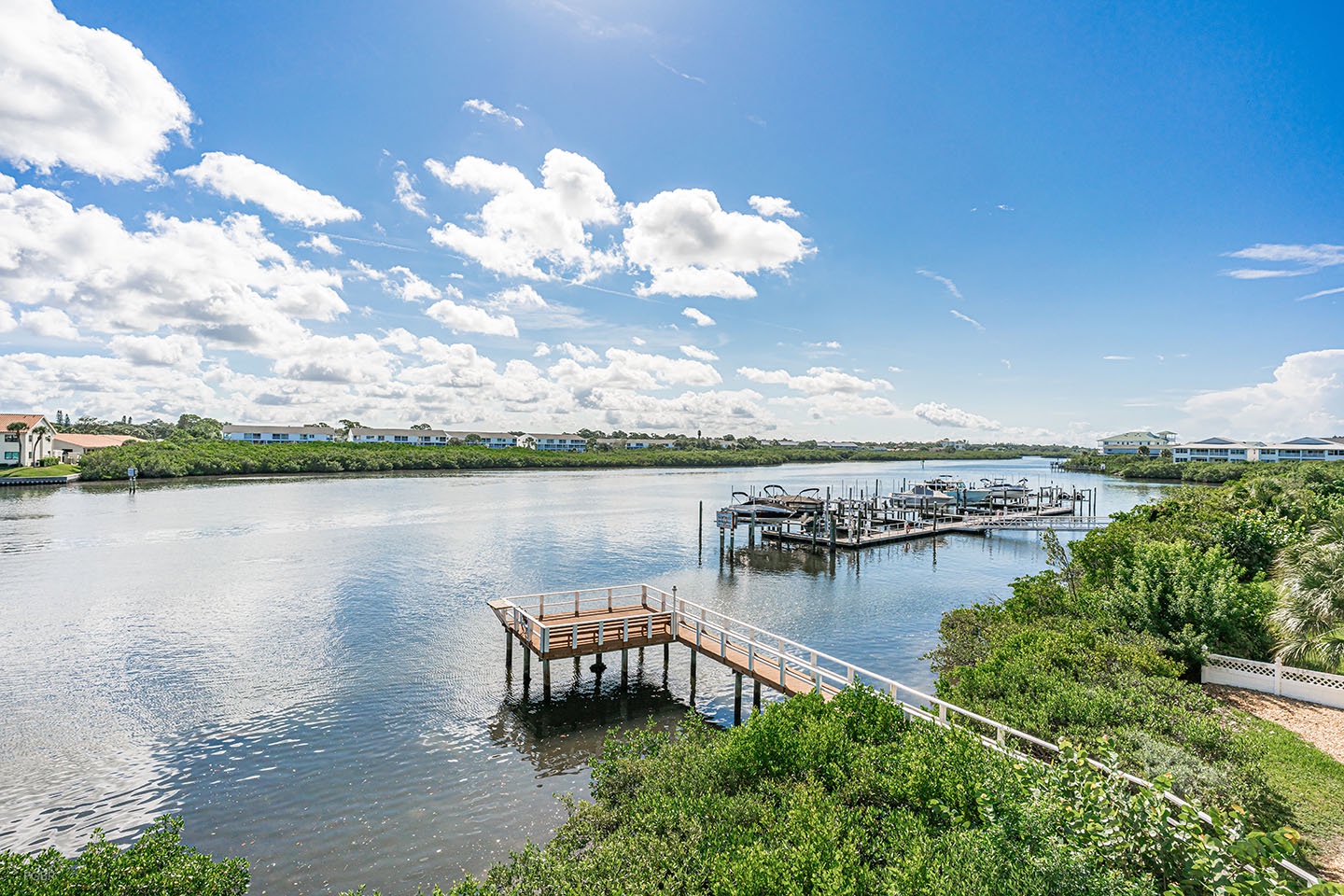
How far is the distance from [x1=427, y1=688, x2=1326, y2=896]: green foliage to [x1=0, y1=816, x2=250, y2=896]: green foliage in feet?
11.3

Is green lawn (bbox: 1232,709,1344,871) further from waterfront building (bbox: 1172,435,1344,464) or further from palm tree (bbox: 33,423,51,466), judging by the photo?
waterfront building (bbox: 1172,435,1344,464)

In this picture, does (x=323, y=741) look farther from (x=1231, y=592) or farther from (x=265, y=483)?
(x=265, y=483)

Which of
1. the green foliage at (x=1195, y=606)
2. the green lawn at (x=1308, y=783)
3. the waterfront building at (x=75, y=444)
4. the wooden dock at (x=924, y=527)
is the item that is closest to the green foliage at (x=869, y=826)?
the green lawn at (x=1308, y=783)

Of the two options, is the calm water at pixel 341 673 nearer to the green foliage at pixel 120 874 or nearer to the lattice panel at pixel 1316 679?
the green foliage at pixel 120 874

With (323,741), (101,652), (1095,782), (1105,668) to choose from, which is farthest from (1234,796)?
(101,652)

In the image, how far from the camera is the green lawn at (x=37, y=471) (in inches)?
3285

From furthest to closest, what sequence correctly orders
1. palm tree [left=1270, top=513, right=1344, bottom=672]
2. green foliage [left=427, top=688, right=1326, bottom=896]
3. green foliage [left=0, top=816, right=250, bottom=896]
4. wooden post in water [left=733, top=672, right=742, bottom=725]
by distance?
wooden post in water [left=733, top=672, right=742, bottom=725] < palm tree [left=1270, top=513, right=1344, bottom=672] < green foliage [left=0, top=816, right=250, bottom=896] < green foliage [left=427, top=688, right=1326, bottom=896]

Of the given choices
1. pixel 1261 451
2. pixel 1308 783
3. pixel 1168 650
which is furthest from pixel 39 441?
pixel 1261 451

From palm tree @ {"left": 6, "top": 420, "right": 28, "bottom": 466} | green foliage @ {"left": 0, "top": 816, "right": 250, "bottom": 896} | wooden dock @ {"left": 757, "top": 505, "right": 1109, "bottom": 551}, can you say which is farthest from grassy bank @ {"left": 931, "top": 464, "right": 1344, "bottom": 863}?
palm tree @ {"left": 6, "top": 420, "right": 28, "bottom": 466}

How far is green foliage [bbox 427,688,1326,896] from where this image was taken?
621 centimetres

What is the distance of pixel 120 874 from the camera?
7977 millimetres

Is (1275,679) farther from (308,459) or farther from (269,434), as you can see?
(269,434)

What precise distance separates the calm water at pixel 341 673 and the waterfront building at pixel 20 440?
207ft

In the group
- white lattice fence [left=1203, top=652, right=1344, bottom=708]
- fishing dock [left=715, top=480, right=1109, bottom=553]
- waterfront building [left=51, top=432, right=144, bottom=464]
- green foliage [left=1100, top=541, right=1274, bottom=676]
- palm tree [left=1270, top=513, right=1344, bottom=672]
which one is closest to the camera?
palm tree [left=1270, top=513, right=1344, bottom=672]
